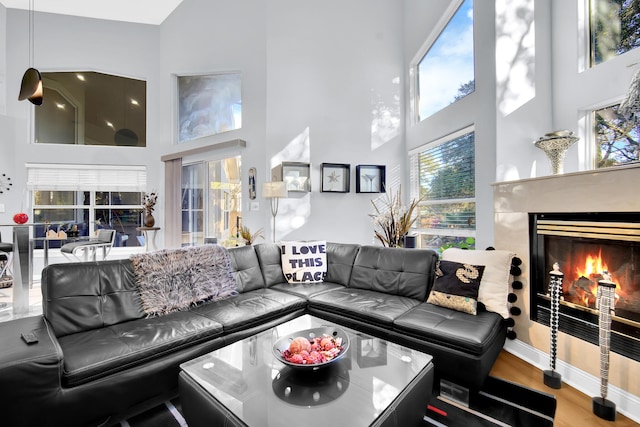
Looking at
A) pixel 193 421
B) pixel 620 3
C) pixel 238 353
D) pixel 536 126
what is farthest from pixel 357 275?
pixel 620 3

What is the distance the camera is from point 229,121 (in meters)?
4.75

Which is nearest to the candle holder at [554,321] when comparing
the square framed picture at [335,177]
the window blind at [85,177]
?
the square framed picture at [335,177]

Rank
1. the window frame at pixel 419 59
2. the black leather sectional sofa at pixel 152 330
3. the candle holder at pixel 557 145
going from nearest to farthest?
the black leather sectional sofa at pixel 152 330, the candle holder at pixel 557 145, the window frame at pixel 419 59

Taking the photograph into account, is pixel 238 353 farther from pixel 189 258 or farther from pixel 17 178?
pixel 17 178

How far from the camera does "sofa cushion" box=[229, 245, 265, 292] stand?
2.80 m

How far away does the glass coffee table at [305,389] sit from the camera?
114 cm

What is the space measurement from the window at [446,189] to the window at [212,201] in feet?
9.18

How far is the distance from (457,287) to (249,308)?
5.43ft

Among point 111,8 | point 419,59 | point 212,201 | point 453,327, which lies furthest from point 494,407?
point 111,8

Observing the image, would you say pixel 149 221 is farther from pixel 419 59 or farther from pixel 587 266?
pixel 587 266

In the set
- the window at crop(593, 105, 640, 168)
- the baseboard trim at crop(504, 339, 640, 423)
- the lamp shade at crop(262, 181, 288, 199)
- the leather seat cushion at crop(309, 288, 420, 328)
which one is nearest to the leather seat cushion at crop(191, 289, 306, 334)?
the leather seat cushion at crop(309, 288, 420, 328)

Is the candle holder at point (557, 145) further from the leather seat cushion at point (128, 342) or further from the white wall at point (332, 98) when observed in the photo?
the leather seat cushion at point (128, 342)

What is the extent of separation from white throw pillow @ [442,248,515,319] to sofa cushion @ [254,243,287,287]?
1842mm

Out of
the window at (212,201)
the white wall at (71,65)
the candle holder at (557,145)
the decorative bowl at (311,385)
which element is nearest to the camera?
the decorative bowl at (311,385)
